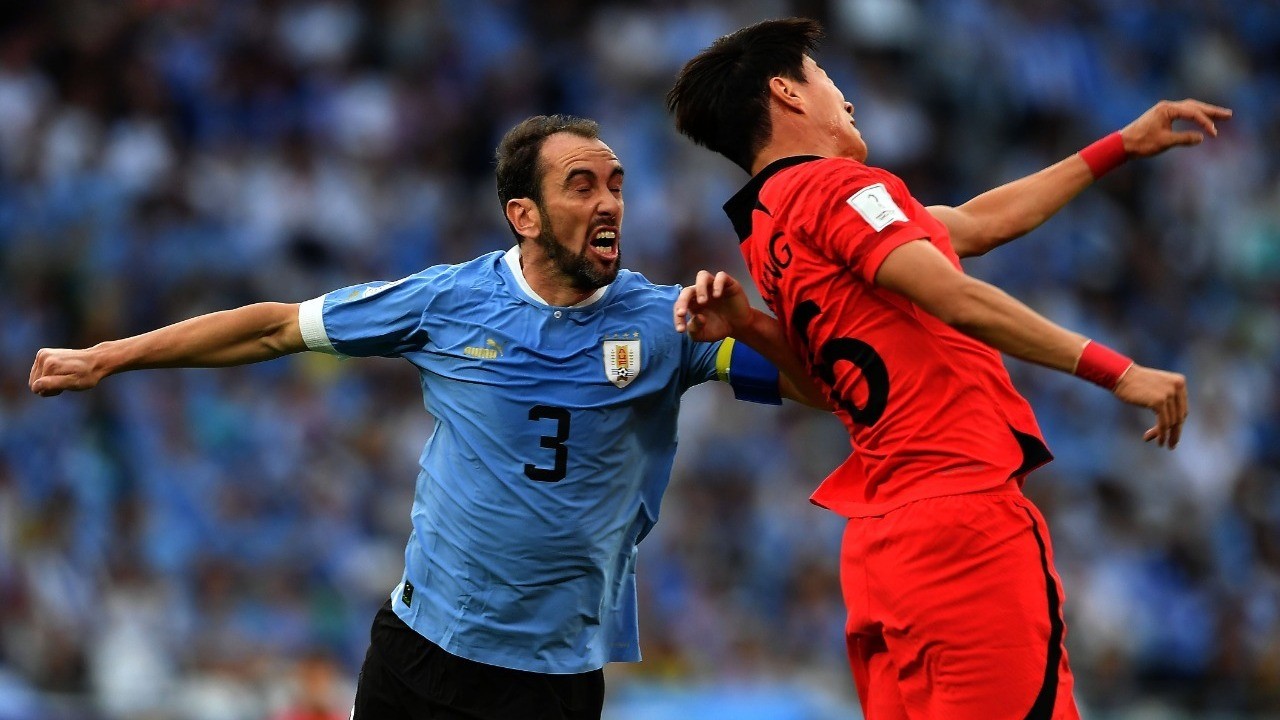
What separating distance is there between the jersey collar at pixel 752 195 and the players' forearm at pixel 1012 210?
675 mm

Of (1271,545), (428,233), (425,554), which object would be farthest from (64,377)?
(1271,545)

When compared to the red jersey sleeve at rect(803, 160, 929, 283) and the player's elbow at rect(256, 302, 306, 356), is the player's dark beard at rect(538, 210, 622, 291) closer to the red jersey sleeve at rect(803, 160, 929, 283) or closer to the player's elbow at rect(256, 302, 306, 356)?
the player's elbow at rect(256, 302, 306, 356)

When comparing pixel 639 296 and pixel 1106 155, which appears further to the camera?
pixel 639 296

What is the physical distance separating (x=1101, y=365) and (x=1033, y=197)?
1205 millimetres

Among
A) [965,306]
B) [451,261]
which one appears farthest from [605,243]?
[451,261]

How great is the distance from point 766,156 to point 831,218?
497 mm

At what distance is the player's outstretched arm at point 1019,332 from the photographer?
4289mm

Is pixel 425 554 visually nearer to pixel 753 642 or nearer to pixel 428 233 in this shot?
pixel 753 642

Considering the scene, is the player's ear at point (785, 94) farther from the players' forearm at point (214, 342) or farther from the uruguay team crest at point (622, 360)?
the players' forearm at point (214, 342)

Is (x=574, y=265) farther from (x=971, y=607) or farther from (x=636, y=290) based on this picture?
(x=971, y=607)

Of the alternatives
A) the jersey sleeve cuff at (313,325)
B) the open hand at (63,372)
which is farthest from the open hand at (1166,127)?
the open hand at (63,372)

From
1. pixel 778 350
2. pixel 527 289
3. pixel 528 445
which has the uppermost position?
pixel 527 289

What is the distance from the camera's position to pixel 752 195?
5.04 meters

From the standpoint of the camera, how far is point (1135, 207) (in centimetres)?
1598
